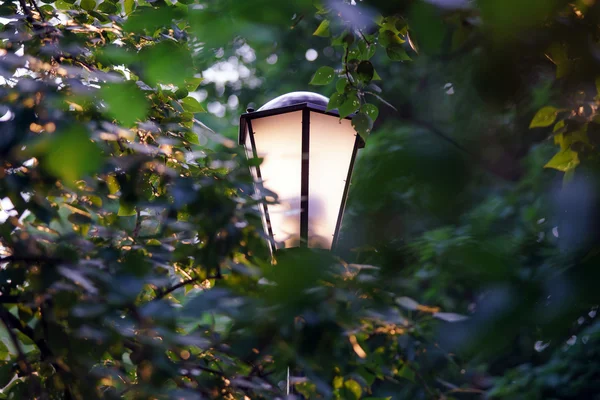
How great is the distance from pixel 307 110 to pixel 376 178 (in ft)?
6.95

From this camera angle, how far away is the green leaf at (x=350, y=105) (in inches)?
95.1

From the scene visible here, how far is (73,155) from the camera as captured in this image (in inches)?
26.9

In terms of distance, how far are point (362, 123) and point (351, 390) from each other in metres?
1.07

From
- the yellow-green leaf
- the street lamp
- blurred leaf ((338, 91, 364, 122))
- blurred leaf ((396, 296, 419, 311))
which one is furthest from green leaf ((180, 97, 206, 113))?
blurred leaf ((396, 296, 419, 311))

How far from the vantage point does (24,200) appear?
6.63 feet

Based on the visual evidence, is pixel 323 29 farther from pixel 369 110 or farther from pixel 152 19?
pixel 152 19

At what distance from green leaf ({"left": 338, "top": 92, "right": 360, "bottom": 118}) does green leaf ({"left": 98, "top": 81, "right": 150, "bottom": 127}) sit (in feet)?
5.71

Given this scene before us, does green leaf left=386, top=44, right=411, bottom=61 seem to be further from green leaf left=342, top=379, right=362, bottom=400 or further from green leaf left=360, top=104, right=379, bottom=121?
green leaf left=342, top=379, right=362, bottom=400

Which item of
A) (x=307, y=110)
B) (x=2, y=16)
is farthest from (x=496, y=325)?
(x=2, y=16)

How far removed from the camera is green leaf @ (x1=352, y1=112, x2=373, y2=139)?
2.40 m

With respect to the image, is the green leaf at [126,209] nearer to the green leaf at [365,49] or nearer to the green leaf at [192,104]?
the green leaf at [192,104]

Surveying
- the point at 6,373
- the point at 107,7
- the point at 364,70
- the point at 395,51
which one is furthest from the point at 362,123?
the point at 6,373

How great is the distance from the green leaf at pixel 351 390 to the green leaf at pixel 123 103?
1.26m

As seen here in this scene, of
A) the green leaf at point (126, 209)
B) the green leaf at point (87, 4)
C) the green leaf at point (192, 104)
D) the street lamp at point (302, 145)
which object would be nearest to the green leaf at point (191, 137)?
the green leaf at point (192, 104)
